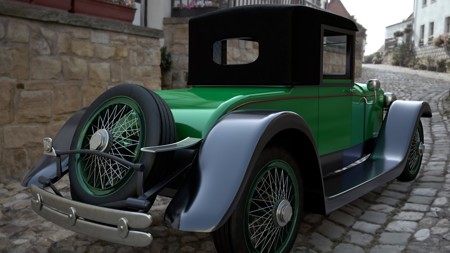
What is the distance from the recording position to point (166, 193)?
254 centimetres

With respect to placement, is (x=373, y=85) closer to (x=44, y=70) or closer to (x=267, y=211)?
(x=267, y=211)

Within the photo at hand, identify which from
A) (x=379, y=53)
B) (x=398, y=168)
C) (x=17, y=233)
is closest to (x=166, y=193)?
(x=17, y=233)

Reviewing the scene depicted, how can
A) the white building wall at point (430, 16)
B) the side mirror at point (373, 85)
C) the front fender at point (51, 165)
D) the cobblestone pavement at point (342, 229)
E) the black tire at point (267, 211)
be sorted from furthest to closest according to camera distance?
the white building wall at point (430, 16) → the side mirror at point (373, 85) → the cobblestone pavement at point (342, 229) → the front fender at point (51, 165) → the black tire at point (267, 211)

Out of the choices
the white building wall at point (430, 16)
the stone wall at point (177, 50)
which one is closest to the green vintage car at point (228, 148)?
the stone wall at point (177, 50)

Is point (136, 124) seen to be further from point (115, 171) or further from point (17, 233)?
point (17, 233)

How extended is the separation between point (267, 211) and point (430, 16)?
31.1 metres

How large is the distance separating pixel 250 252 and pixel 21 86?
287cm

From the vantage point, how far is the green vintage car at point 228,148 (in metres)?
1.98

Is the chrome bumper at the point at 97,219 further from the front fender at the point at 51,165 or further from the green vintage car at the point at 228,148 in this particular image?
the front fender at the point at 51,165

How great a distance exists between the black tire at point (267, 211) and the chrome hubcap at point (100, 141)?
745 millimetres

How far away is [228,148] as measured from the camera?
6.68 ft

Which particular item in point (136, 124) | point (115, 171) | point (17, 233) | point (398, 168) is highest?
point (136, 124)

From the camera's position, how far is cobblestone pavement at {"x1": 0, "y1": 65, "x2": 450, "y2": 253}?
2635mm

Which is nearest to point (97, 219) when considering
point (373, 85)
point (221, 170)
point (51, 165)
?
point (221, 170)
